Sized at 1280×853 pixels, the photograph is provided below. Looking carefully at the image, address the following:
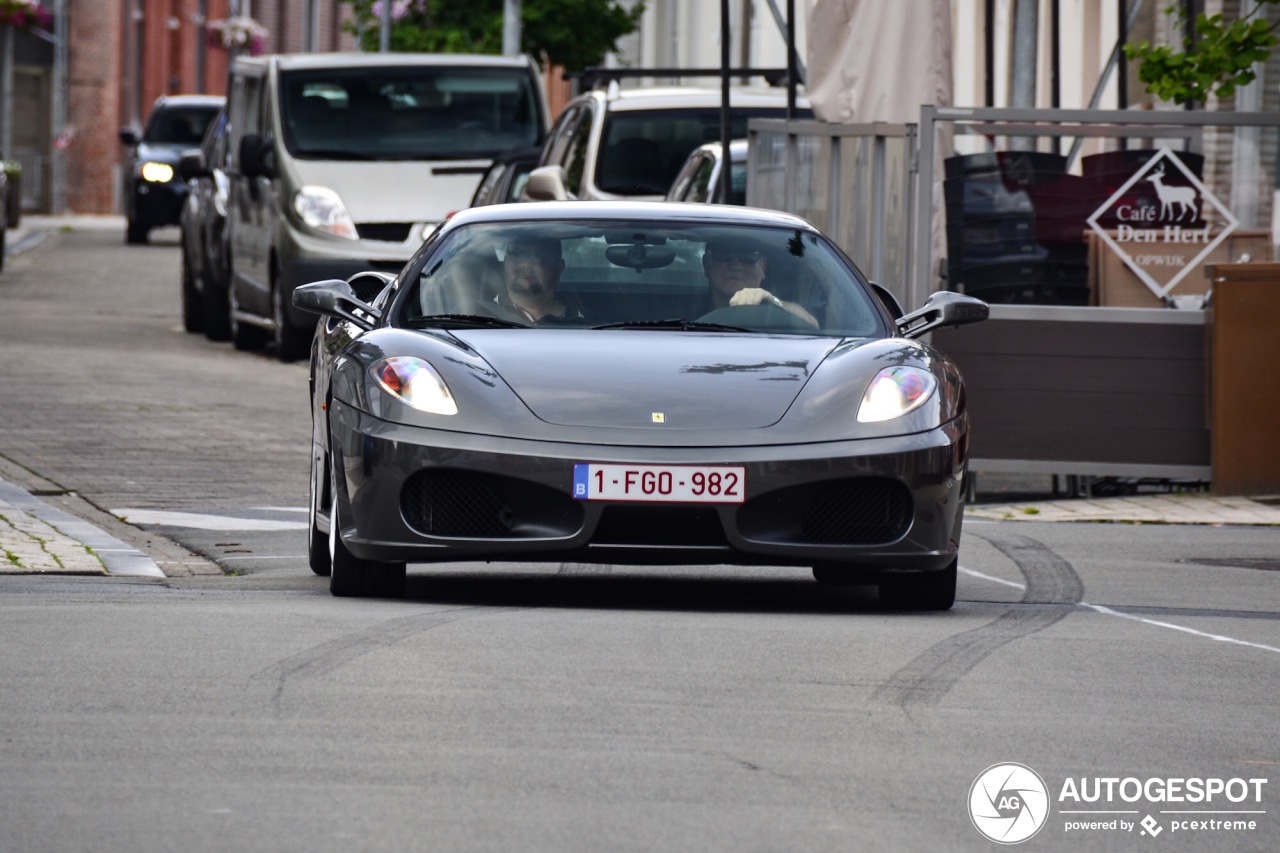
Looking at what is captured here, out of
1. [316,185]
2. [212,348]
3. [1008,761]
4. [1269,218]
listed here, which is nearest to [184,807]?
[1008,761]

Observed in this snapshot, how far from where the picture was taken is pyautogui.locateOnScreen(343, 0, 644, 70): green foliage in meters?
34.2

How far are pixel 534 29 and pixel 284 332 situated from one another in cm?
1422

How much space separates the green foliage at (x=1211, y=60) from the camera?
621 inches

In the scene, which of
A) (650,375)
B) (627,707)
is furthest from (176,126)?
(627,707)

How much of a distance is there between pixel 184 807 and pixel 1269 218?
9081 millimetres

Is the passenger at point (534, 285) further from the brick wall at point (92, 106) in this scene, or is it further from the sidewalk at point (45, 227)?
the brick wall at point (92, 106)

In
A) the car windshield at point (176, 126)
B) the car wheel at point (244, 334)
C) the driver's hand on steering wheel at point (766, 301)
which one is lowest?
the car wheel at point (244, 334)

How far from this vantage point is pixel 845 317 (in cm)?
897

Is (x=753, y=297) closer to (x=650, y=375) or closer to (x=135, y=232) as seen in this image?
(x=650, y=375)

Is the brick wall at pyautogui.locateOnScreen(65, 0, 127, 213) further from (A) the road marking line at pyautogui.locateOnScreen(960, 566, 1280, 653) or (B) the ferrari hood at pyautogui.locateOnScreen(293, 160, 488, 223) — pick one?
(A) the road marking line at pyautogui.locateOnScreen(960, 566, 1280, 653)

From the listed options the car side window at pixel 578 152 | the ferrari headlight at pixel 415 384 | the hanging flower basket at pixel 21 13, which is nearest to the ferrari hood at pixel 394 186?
the car side window at pixel 578 152

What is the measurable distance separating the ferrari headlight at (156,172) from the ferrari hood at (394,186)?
25234 millimetres

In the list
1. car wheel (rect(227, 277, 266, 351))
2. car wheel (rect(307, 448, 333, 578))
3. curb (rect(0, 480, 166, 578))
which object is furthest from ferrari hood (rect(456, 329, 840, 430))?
car wheel (rect(227, 277, 266, 351))

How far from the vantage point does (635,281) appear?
8.99 meters
